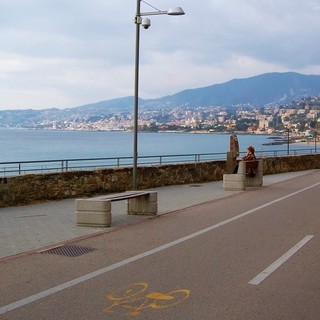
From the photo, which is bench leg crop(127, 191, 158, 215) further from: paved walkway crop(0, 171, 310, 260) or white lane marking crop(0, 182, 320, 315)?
white lane marking crop(0, 182, 320, 315)

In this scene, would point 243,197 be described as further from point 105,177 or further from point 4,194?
point 4,194

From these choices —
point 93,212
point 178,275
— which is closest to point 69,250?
point 93,212

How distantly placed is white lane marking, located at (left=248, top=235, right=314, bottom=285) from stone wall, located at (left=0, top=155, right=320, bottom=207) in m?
8.37

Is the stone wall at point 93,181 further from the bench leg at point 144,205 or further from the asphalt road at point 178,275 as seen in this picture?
the asphalt road at point 178,275

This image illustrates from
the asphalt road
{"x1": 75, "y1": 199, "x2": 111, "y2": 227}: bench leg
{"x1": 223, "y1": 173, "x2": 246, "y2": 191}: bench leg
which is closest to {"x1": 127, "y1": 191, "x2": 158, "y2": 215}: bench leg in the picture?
Answer: the asphalt road

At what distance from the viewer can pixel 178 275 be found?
261 inches

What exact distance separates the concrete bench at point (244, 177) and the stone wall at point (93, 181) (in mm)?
2550

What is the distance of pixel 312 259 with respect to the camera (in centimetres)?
765

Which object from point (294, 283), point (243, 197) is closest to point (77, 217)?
point (294, 283)

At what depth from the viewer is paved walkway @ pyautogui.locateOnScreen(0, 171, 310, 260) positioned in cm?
916

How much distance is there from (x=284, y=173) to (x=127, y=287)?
83.5 feet

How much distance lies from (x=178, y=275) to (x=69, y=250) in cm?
252

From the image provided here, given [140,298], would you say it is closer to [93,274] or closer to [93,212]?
[93,274]

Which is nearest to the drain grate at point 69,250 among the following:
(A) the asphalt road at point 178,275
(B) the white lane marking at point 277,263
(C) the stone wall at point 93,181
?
(A) the asphalt road at point 178,275
